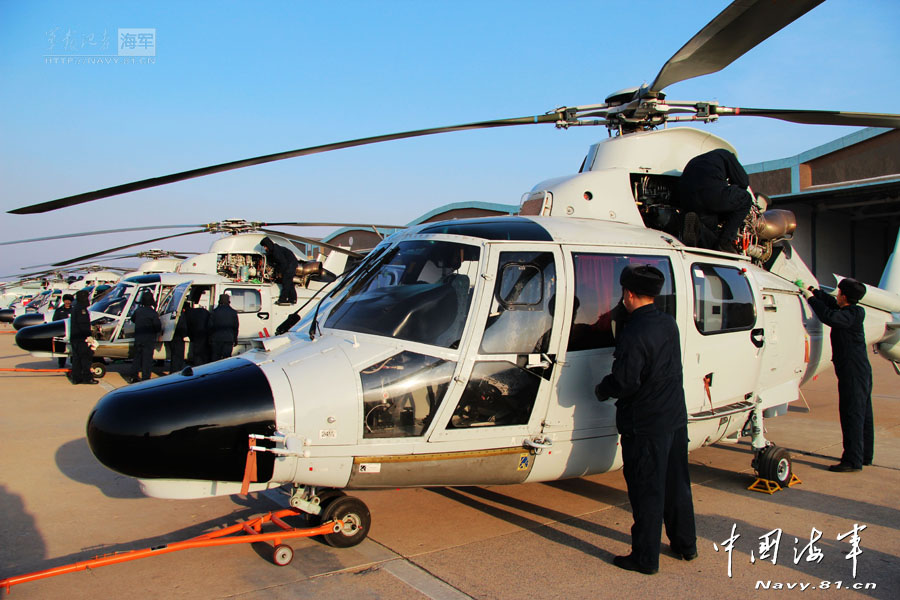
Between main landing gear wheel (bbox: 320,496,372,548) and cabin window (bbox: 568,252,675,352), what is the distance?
1.73 m

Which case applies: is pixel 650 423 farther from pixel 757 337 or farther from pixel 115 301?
pixel 115 301

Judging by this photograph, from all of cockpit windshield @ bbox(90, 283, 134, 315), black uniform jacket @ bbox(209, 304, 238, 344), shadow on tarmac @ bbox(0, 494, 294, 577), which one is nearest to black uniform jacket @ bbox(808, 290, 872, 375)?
shadow on tarmac @ bbox(0, 494, 294, 577)

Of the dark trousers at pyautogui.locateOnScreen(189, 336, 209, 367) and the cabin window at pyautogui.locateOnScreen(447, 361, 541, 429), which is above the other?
the cabin window at pyautogui.locateOnScreen(447, 361, 541, 429)

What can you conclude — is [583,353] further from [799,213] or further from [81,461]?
[799,213]

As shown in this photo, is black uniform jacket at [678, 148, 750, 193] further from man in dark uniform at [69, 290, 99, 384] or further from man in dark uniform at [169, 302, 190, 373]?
man in dark uniform at [69, 290, 99, 384]

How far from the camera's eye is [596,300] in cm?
438

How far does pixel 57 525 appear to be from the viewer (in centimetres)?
449

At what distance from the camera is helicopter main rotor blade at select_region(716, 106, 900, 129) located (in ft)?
16.8

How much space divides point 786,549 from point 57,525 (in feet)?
16.5

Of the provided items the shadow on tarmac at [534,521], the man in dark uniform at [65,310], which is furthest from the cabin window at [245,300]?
the shadow on tarmac at [534,521]

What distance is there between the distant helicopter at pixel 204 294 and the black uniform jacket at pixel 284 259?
30cm

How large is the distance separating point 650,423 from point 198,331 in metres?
9.86

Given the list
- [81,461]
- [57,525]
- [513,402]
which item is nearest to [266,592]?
[513,402]

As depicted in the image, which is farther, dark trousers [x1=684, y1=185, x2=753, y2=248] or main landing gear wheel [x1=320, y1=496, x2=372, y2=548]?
dark trousers [x1=684, y1=185, x2=753, y2=248]
